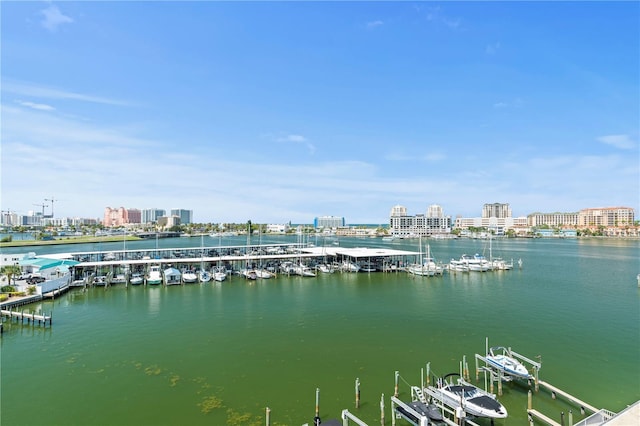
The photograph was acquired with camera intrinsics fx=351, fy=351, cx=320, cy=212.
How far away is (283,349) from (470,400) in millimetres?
10674

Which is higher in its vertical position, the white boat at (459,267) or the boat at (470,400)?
the boat at (470,400)

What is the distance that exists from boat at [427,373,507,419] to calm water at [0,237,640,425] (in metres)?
1.05

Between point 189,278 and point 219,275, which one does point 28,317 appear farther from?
point 219,275

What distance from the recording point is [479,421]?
43.1 ft

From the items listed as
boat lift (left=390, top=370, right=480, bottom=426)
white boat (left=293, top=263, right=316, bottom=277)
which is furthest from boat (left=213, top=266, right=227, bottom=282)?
boat lift (left=390, top=370, right=480, bottom=426)

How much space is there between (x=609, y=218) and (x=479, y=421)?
8435 inches

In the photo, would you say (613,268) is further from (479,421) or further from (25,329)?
(25,329)

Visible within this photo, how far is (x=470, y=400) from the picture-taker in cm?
1291

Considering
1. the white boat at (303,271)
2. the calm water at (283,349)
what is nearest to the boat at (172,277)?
the calm water at (283,349)

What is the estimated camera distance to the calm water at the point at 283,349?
14.1m

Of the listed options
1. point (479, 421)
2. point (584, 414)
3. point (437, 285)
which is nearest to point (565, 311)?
point (437, 285)

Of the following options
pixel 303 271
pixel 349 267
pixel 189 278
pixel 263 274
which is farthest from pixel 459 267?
pixel 189 278

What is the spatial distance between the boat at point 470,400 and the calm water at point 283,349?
1.05 meters

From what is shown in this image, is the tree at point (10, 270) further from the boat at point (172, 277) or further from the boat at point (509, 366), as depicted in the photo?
the boat at point (509, 366)
